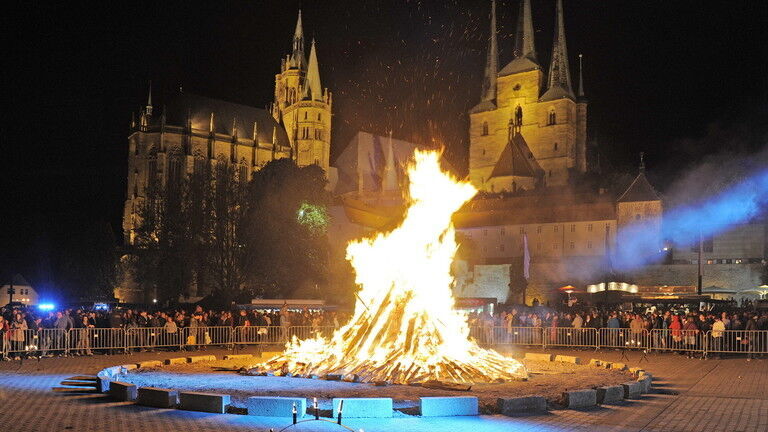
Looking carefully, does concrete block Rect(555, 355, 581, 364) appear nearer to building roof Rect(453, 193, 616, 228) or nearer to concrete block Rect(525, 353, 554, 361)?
concrete block Rect(525, 353, 554, 361)

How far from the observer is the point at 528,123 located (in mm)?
109688

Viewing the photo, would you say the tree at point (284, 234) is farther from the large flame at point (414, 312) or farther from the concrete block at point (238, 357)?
the large flame at point (414, 312)

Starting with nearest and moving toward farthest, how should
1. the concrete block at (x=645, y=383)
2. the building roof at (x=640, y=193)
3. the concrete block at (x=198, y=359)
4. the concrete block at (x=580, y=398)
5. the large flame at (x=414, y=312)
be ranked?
the concrete block at (x=580, y=398) < the concrete block at (x=645, y=383) < the large flame at (x=414, y=312) < the concrete block at (x=198, y=359) < the building roof at (x=640, y=193)

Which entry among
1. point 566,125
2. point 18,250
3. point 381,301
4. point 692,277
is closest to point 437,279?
point 381,301

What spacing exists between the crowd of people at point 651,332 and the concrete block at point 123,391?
18.1 m

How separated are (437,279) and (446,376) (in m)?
3.41

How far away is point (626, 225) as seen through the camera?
79375 mm

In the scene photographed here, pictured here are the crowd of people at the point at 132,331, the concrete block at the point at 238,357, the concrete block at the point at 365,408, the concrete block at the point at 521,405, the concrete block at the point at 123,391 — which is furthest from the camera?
the concrete block at the point at 238,357

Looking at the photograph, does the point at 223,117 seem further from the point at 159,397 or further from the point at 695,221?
the point at 159,397

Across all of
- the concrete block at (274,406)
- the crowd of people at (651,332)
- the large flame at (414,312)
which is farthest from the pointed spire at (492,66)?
the concrete block at (274,406)

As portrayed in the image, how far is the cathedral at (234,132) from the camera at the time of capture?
100875 millimetres

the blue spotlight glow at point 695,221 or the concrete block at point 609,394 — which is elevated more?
the blue spotlight glow at point 695,221

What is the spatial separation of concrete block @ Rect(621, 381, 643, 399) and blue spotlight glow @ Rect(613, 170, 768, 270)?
61277 millimetres

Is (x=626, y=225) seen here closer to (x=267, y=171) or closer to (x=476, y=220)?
(x=476, y=220)
